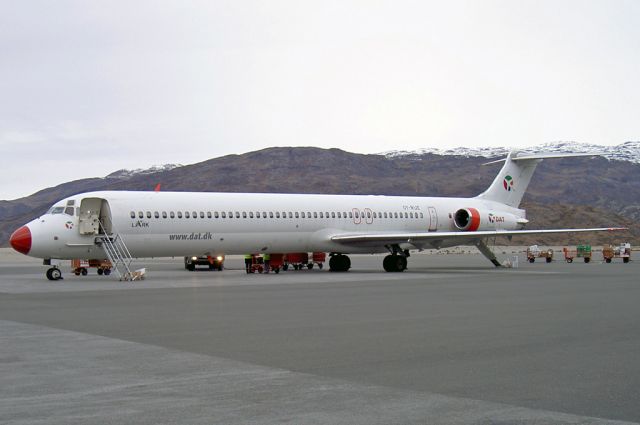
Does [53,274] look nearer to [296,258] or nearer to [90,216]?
[90,216]

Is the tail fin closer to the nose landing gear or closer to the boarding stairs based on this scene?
the boarding stairs

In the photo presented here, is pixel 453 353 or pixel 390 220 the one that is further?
pixel 390 220

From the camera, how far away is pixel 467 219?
3869 cm

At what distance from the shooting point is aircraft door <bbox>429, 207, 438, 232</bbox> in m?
38.2

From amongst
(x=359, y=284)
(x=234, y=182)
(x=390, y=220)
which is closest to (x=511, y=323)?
(x=359, y=284)

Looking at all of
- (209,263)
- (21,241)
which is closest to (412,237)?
(209,263)

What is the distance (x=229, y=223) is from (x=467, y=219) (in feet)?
43.6

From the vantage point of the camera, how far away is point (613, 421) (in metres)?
6.46

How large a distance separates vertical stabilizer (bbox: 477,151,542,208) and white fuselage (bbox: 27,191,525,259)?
3.44m

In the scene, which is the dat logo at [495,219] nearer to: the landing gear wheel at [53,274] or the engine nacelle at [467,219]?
the engine nacelle at [467,219]

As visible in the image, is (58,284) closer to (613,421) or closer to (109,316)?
(109,316)

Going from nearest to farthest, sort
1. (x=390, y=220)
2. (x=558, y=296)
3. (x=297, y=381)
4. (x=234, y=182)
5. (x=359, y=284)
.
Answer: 1. (x=297, y=381)
2. (x=558, y=296)
3. (x=359, y=284)
4. (x=390, y=220)
5. (x=234, y=182)

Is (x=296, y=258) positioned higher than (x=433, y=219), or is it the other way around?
(x=433, y=219)

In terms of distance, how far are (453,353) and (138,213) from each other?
19.9 m
